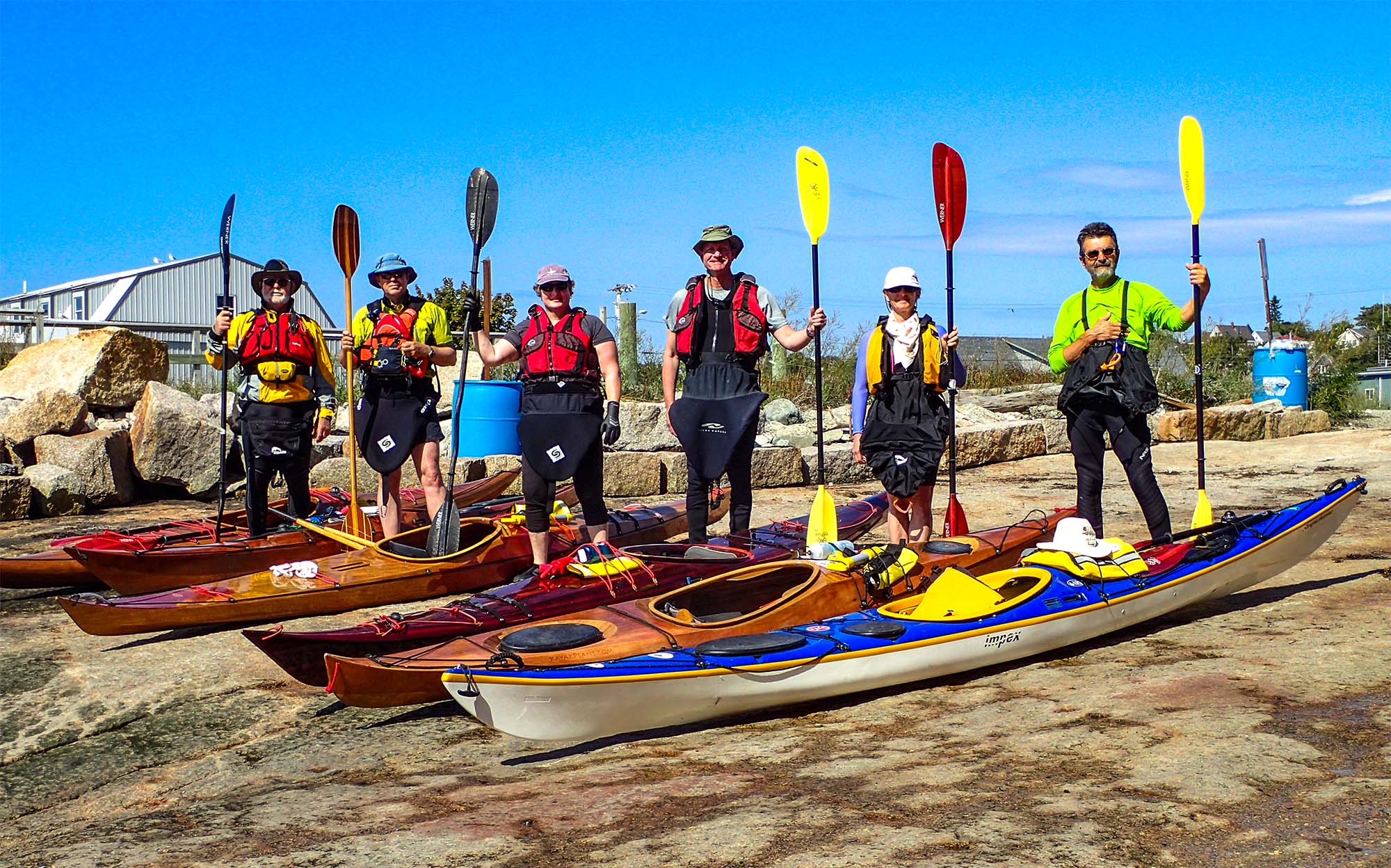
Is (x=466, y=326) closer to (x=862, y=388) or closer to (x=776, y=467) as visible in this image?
(x=862, y=388)

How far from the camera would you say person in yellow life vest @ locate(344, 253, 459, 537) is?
→ 637cm

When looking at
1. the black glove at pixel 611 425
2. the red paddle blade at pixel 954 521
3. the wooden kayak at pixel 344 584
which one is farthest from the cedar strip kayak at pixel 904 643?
the wooden kayak at pixel 344 584

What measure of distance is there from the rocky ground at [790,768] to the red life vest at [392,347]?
1756 mm

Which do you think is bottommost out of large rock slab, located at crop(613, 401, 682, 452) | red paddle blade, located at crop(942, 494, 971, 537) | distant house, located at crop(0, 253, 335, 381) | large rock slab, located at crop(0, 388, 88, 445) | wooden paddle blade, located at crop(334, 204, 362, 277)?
red paddle blade, located at crop(942, 494, 971, 537)

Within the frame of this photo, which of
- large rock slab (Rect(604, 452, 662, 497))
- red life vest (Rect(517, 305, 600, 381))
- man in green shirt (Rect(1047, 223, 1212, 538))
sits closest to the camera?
man in green shirt (Rect(1047, 223, 1212, 538))

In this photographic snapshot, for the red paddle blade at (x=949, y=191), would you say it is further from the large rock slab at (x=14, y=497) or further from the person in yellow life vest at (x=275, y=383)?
the large rock slab at (x=14, y=497)

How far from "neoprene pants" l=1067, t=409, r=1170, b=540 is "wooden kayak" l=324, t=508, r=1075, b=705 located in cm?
61

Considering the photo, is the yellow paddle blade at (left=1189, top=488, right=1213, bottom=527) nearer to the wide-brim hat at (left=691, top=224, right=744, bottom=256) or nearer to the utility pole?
the wide-brim hat at (left=691, top=224, right=744, bottom=256)

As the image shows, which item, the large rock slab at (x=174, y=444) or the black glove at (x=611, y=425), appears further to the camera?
the large rock slab at (x=174, y=444)

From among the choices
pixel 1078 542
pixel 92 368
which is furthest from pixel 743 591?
pixel 92 368

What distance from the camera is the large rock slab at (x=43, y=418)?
10.0 meters

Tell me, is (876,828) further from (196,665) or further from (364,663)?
(196,665)

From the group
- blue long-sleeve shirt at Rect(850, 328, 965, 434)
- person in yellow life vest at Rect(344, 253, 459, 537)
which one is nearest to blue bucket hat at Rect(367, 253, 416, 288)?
person in yellow life vest at Rect(344, 253, 459, 537)

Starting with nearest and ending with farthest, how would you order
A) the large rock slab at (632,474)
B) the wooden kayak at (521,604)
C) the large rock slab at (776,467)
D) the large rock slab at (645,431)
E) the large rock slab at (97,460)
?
the wooden kayak at (521,604) < the large rock slab at (97,460) < the large rock slab at (632,474) < the large rock slab at (776,467) < the large rock slab at (645,431)
